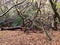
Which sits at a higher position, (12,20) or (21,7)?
(21,7)

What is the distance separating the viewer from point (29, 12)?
20547mm

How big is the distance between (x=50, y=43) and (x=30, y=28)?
587 centimetres

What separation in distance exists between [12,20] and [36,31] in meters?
4.93

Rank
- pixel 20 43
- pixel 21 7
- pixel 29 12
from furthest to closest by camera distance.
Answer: pixel 29 12 → pixel 21 7 → pixel 20 43

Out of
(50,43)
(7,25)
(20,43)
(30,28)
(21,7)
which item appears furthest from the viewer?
(7,25)

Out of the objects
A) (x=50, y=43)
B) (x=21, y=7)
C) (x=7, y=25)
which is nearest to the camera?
(x=50, y=43)

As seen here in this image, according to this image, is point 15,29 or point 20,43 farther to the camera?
point 15,29

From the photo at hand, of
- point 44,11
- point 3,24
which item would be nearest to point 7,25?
point 3,24

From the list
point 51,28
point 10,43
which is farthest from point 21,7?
point 10,43

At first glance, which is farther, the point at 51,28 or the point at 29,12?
the point at 29,12

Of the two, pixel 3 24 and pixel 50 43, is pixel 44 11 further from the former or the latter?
pixel 50 43

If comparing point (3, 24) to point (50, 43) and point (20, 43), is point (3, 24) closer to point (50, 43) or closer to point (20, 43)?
point (20, 43)

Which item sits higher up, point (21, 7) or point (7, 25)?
point (21, 7)

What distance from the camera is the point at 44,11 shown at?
1920 centimetres
